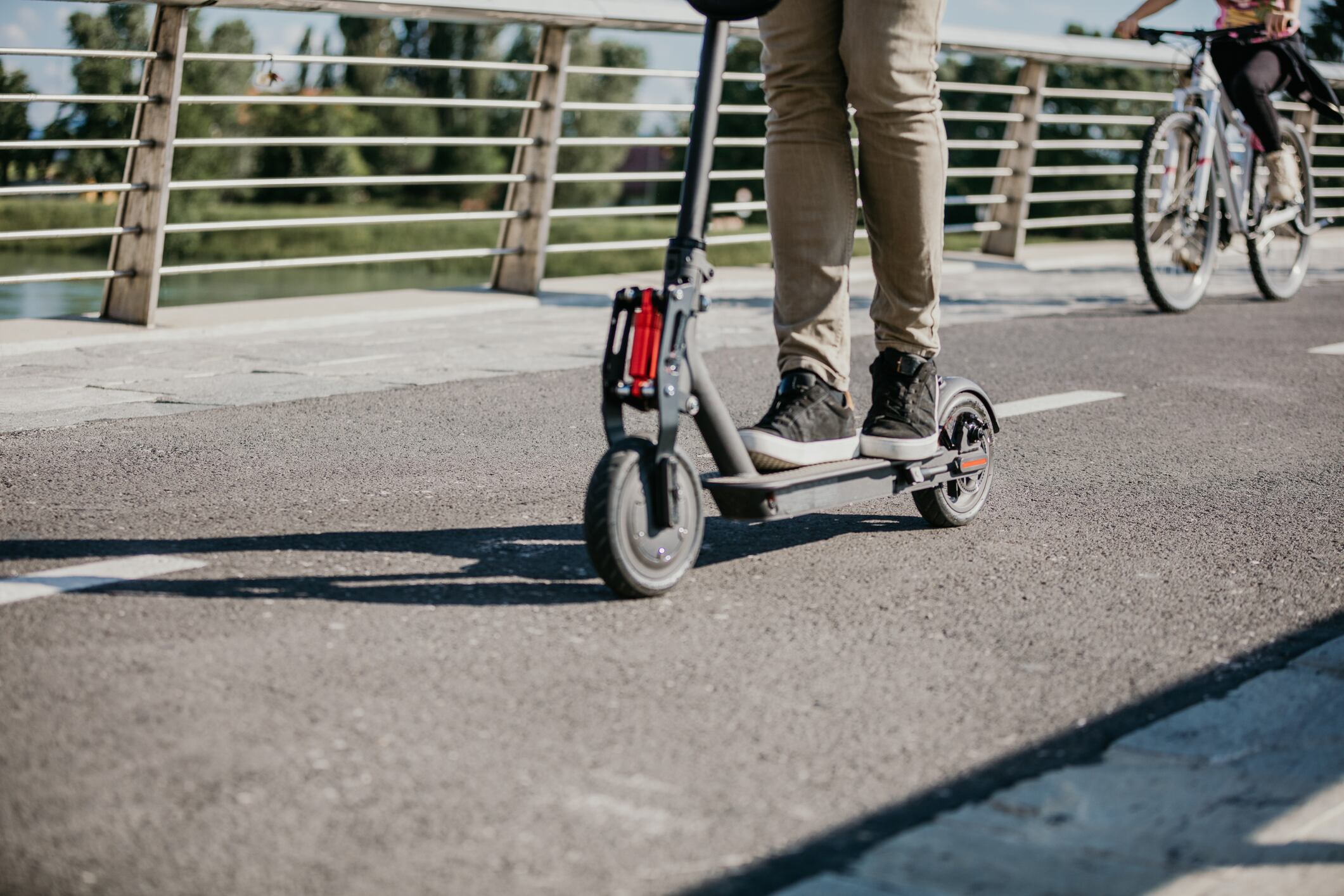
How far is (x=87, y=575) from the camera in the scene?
2586mm

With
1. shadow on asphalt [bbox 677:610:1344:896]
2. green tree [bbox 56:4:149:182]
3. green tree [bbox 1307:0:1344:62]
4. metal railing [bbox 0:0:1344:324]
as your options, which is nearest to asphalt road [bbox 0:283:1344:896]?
shadow on asphalt [bbox 677:610:1344:896]

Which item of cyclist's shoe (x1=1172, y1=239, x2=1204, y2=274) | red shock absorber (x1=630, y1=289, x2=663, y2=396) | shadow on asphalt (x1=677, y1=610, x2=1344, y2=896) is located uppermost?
cyclist's shoe (x1=1172, y1=239, x2=1204, y2=274)

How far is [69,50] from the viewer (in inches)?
208

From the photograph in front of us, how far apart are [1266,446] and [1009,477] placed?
0.89 m

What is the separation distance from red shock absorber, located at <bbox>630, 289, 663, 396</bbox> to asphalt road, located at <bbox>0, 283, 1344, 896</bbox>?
1.14 ft

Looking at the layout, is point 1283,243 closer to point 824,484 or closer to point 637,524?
point 824,484

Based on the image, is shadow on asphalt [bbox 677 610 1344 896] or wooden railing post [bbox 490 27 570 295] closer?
shadow on asphalt [bbox 677 610 1344 896]

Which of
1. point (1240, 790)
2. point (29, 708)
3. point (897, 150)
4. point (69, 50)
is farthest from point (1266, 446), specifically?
point (69, 50)

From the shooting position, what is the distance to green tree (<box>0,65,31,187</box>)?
563 centimetres

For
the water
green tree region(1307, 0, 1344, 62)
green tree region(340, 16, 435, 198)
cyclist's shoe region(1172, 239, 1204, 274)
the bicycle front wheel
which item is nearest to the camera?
the bicycle front wheel

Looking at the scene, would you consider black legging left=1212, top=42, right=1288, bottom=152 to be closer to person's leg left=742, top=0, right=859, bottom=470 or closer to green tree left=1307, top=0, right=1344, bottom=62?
person's leg left=742, top=0, right=859, bottom=470

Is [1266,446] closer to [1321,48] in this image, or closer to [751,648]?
[751,648]

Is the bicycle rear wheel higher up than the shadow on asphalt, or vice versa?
the bicycle rear wheel

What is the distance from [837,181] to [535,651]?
1.11m
